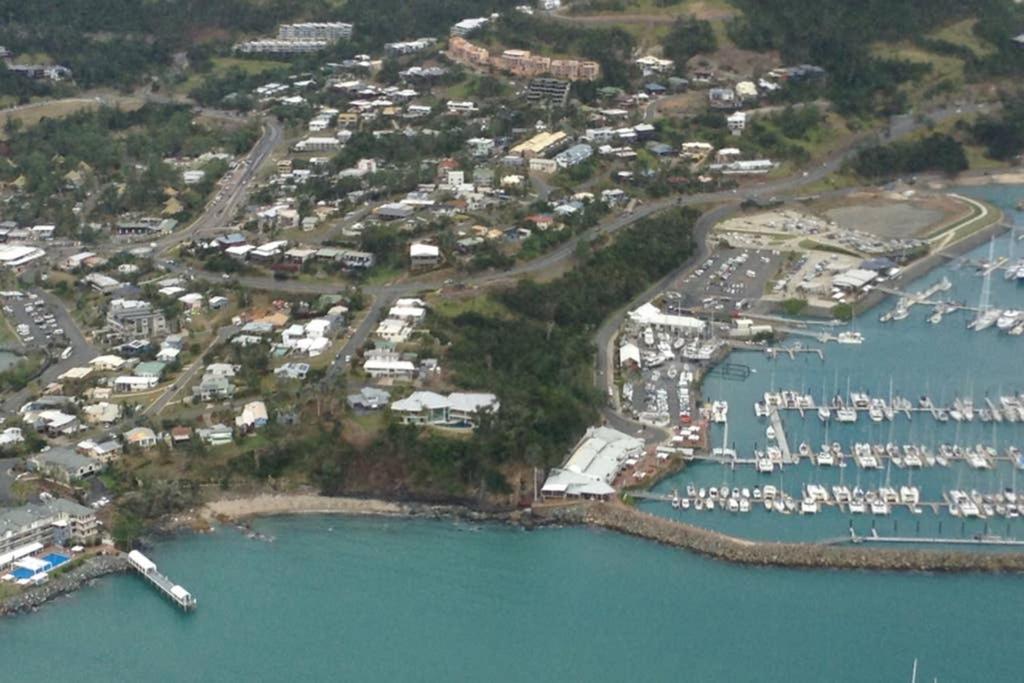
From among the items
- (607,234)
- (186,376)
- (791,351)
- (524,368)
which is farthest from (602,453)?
(607,234)

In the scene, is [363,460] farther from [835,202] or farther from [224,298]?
[835,202]

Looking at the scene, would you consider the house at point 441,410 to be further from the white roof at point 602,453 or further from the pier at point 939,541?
the pier at point 939,541

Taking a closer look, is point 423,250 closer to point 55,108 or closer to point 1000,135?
point 55,108

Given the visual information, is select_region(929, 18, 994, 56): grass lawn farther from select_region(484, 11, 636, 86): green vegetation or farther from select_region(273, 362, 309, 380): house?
select_region(273, 362, 309, 380): house

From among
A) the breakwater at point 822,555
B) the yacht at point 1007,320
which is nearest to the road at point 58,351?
the breakwater at point 822,555

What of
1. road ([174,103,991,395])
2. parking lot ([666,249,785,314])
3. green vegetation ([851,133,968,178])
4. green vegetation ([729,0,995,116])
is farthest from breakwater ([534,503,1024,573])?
→ green vegetation ([729,0,995,116])

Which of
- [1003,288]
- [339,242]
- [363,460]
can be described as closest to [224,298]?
[339,242]
